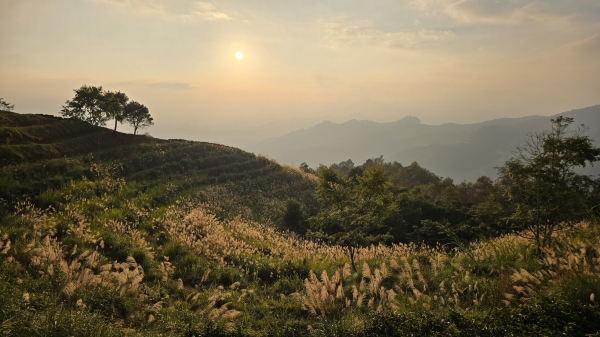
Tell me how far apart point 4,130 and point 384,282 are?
27621mm

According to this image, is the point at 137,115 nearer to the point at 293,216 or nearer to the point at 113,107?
the point at 113,107

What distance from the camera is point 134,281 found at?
7250mm

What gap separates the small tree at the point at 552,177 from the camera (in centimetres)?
872

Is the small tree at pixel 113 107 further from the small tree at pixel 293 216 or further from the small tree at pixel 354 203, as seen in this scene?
the small tree at pixel 354 203

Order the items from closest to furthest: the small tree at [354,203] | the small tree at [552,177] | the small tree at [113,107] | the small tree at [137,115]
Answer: the small tree at [552,177] → the small tree at [354,203] → the small tree at [113,107] → the small tree at [137,115]

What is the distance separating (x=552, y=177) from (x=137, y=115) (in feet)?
207

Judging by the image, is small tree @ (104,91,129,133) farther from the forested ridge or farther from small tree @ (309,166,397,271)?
small tree @ (309,166,397,271)

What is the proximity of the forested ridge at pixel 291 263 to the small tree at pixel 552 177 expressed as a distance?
0.13 feet

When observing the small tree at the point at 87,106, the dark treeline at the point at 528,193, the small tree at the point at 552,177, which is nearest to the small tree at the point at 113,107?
the small tree at the point at 87,106

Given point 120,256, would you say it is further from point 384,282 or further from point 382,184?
point 382,184

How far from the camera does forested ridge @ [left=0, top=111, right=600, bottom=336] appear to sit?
18.1 ft

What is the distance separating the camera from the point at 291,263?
11758mm

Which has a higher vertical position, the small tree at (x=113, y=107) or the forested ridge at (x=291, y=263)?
the small tree at (x=113, y=107)

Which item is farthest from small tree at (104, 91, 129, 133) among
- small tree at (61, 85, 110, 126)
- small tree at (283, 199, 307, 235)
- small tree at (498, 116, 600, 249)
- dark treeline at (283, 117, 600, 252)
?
small tree at (498, 116, 600, 249)
